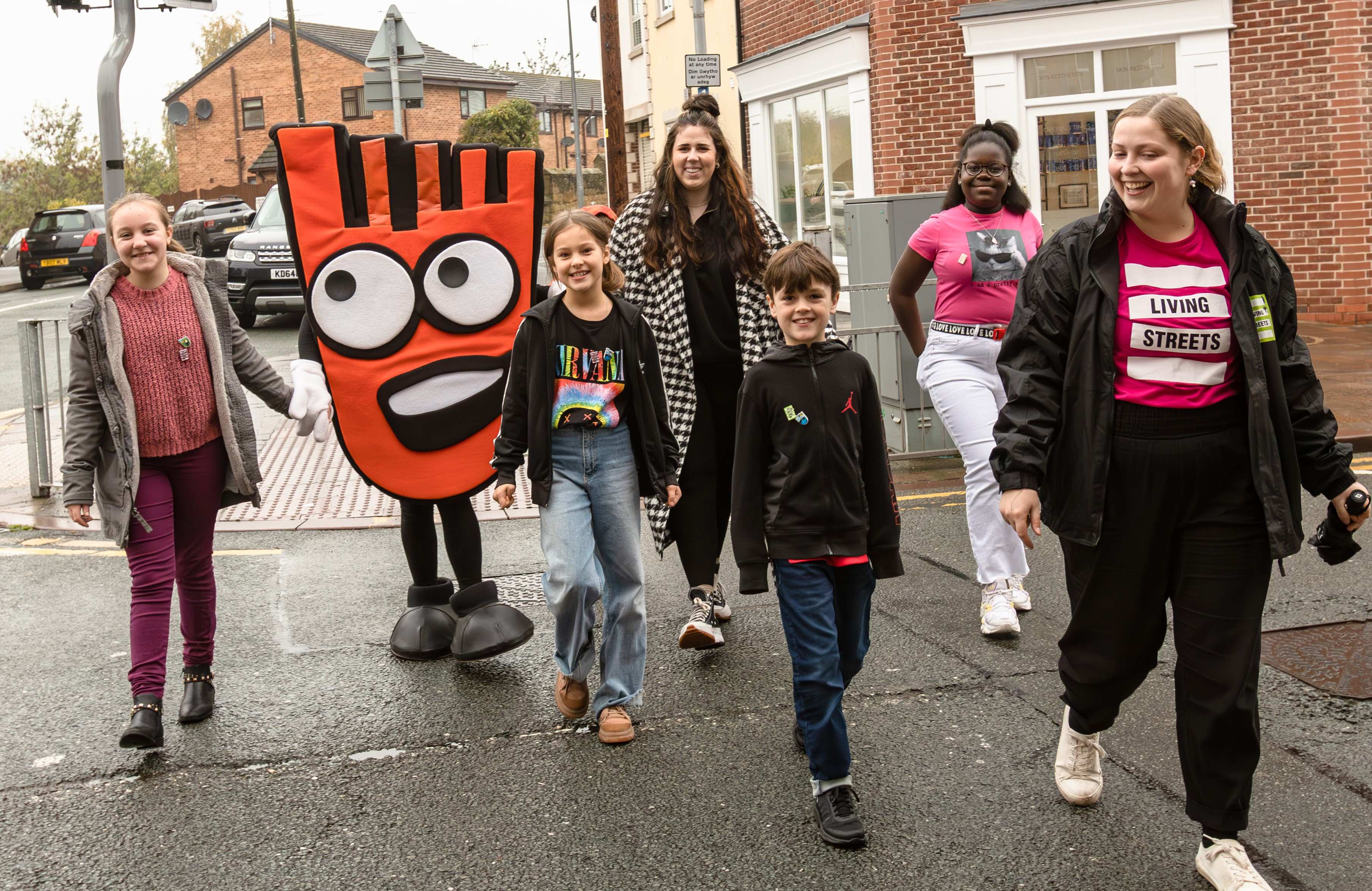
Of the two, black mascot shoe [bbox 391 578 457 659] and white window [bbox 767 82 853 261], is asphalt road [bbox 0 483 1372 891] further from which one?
white window [bbox 767 82 853 261]

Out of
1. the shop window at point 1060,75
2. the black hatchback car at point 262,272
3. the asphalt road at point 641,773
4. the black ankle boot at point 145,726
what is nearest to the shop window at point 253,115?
the black hatchback car at point 262,272

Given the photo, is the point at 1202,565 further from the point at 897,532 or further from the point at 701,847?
the point at 701,847

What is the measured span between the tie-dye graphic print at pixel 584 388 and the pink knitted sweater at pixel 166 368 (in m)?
1.30

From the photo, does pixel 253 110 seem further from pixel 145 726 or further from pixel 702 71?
pixel 145 726

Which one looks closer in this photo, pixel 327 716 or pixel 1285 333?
pixel 1285 333

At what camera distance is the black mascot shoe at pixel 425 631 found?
5.27 meters

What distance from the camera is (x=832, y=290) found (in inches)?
152

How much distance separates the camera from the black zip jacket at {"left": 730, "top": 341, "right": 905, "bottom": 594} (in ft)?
12.1

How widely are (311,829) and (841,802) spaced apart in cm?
145

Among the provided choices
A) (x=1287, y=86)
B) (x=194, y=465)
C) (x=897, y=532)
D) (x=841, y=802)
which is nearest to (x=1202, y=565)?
(x=897, y=532)

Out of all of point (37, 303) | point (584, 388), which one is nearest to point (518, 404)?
point (584, 388)

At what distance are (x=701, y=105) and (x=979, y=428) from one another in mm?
1631

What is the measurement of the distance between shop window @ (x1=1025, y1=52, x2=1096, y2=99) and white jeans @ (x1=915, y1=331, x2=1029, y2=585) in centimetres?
1052

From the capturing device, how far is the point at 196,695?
4723 millimetres
